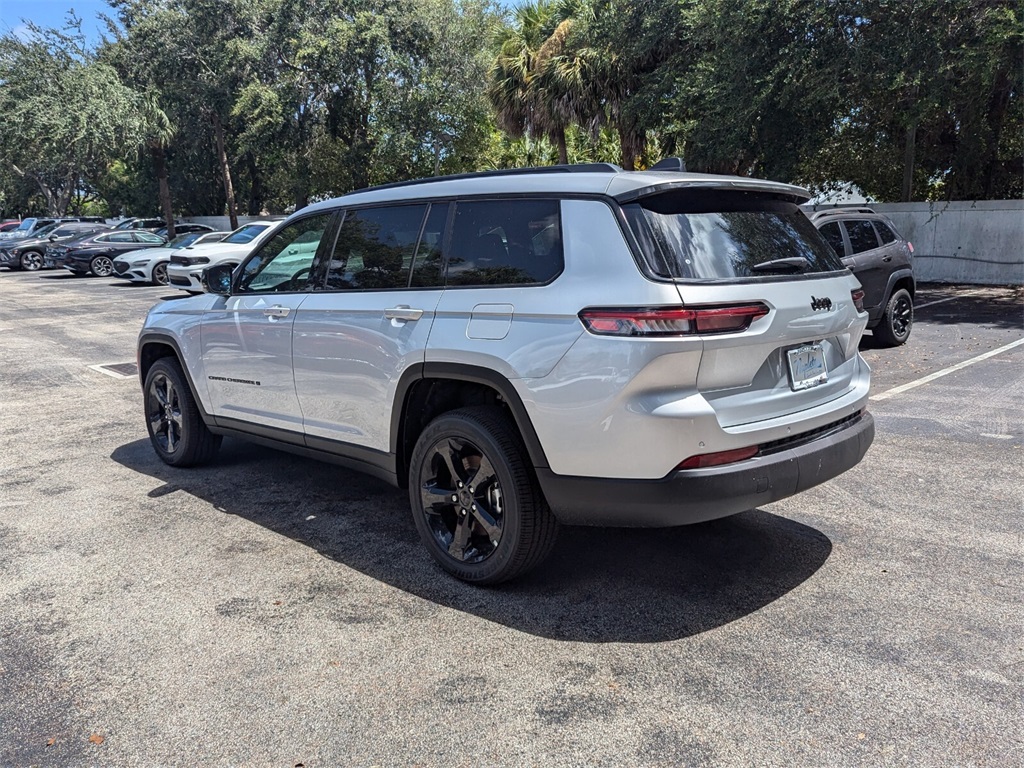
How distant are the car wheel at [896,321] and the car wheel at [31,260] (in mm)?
31029

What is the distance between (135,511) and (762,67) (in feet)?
46.0

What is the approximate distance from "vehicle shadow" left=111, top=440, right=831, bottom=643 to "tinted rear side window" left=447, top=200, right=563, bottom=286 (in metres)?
1.44

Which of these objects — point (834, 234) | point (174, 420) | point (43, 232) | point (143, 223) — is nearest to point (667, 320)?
point (174, 420)

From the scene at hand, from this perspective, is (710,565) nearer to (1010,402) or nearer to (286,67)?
(1010,402)

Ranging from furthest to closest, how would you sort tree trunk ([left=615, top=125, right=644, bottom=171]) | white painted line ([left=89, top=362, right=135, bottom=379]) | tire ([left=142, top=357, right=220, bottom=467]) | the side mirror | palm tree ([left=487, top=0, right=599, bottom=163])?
palm tree ([left=487, top=0, right=599, bottom=163])
tree trunk ([left=615, top=125, right=644, bottom=171])
white painted line ([left=89, top=362, right=135, bottom=379])
tire ([left=142, top=357, right=220, bottom=467])
the side mirror

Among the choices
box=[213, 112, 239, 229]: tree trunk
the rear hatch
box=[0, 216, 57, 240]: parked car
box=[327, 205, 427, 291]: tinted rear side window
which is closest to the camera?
the rear hatch

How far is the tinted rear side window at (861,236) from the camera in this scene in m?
10.1

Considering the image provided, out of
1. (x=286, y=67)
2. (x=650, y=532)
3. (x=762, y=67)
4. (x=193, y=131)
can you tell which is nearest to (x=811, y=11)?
(x=762, y=67)

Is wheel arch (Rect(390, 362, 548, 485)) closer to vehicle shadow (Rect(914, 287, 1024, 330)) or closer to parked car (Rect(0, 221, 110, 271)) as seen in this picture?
vehicle shadow (Rect(914, 287, 1024, 330))

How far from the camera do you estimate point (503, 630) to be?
3.59 metres

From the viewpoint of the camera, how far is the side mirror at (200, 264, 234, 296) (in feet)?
18.0

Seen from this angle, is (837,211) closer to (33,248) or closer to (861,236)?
(861,236)

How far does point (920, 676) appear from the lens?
123 inches

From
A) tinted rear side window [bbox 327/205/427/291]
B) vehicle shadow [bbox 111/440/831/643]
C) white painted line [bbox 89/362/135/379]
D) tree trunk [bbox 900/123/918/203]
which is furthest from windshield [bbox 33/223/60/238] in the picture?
tinted rear side window [bbox 327/205/427/291]
